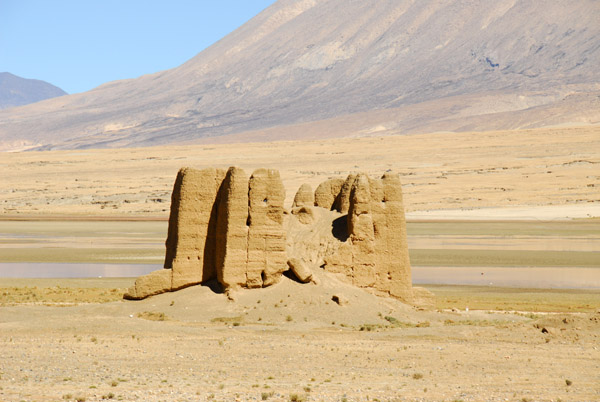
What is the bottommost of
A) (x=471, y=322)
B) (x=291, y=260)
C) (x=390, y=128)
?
(x=471, y=322)

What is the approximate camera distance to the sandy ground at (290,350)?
14625 mm

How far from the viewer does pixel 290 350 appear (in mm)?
18625

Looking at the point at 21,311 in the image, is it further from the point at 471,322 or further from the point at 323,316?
the point at 471,322

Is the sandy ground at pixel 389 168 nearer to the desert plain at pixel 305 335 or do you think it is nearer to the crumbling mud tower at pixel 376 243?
the desert plain at pixel 305 335

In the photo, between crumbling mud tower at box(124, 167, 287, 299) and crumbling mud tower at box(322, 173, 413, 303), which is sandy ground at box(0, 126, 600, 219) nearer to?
crumbling mud tower at box(322, 173, 413, 303)

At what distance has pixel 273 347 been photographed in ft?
61.8

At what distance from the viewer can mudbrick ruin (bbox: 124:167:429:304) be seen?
2255 cm

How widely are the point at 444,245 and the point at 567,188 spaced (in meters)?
41.5

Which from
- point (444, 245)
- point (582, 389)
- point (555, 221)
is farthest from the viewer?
point (555, 221)

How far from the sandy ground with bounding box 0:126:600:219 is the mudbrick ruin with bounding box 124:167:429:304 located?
35052 millimetres

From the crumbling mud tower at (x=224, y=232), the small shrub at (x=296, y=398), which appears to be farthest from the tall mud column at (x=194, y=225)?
the small shrub at (x=296, y=398)

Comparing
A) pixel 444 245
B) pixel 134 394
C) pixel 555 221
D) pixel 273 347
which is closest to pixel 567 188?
pixel 555 221

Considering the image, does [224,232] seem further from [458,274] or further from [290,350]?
[458,274]

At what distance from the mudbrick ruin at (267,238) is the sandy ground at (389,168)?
3505 cm
